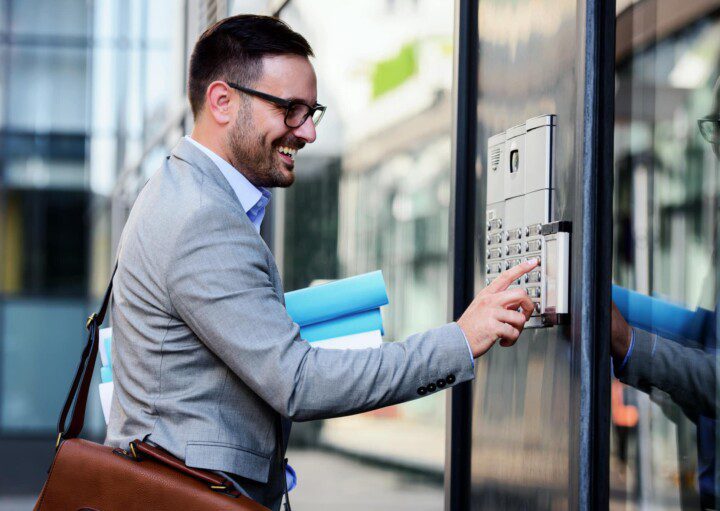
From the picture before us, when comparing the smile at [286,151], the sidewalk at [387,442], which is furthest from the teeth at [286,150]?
the sidewalk at [387,442]

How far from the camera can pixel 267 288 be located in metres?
1.97

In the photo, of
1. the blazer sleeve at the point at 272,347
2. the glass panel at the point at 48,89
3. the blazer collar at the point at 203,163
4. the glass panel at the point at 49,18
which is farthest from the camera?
the glass panel at the point at 49,18

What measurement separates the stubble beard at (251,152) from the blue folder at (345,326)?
0.95 feet

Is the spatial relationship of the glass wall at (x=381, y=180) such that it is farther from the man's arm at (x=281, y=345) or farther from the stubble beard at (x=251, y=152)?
the man's arm at (x=281, y=345)

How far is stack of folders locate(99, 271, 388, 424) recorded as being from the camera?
2.18 metres

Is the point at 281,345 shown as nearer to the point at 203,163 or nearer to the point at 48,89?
the point at 203,163

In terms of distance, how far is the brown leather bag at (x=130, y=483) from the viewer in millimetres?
1952

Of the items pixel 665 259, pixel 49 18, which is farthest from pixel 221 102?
pixel 49 18

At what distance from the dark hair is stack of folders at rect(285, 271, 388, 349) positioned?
42cm

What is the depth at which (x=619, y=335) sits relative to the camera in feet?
6.50

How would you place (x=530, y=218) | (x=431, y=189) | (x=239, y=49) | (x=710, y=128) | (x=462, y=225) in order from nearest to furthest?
(x=710, y=128)
(x=530, y=218)
(x=239, y=49)
(x=462, y=225)
(x=431, y=189)

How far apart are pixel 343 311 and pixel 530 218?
0.39m

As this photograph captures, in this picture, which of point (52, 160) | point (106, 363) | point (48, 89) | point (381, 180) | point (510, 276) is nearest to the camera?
point (510, 276)

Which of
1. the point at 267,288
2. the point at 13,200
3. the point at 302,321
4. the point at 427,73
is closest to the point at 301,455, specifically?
the point at 427,73
